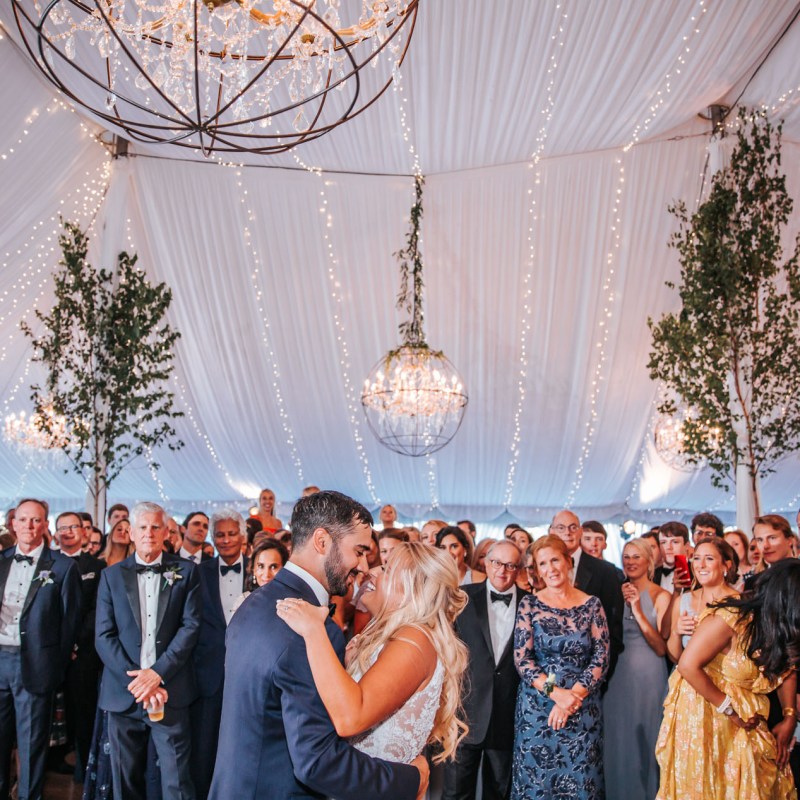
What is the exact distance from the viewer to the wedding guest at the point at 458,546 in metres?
4.99

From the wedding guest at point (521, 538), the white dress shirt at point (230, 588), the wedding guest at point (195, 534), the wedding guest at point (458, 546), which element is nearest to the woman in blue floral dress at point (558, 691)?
the wedding guest at point (458, 546)

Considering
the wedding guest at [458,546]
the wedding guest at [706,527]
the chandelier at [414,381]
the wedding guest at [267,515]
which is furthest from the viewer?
the chandelier at [414,381]

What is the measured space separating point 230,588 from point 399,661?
2633mm

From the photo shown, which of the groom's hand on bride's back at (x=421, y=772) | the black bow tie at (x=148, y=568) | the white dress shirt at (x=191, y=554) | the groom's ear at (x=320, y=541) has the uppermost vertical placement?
the white dress shirt at (x=191, y=554)

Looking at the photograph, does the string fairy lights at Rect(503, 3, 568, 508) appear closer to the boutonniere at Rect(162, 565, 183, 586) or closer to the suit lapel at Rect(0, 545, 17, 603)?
the boutonniere at Rect(162, 565, 183, 586)

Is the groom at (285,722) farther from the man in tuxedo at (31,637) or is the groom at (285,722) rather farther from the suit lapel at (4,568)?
the suit lapel at (4,568)

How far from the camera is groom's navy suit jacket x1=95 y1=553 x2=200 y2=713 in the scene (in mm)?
3764

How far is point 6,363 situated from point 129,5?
6738 millimetres

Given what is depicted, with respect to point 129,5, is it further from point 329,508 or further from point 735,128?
point 735,128

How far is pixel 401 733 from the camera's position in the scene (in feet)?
6.88

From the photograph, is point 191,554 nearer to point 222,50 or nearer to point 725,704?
point 222,50

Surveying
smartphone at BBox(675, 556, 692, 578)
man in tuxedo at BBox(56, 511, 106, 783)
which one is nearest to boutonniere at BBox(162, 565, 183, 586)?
man in tuxedo at BBox(56, 511, 106, 783)

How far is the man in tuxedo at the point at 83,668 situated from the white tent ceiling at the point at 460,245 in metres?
4.08

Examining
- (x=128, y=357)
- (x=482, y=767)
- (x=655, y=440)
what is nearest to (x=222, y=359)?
(x=128, y=357)
